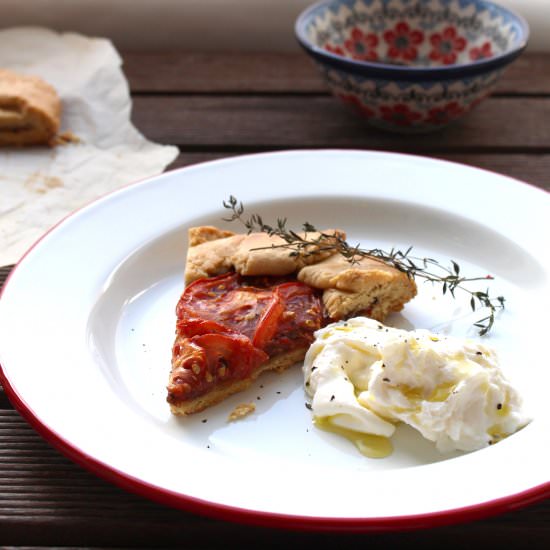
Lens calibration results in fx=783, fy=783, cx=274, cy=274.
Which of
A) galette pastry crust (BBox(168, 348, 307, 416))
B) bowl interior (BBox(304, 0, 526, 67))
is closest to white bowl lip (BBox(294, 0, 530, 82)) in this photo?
bowl interior (BBox(304, 0, 526, 67))

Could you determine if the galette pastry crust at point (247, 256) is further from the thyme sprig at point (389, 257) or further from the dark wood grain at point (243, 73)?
the dark wood grain at point (243, 73)

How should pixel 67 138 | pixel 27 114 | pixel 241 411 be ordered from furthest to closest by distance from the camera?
pixel 67 138 < pixel 27 114 < pixel 241 411

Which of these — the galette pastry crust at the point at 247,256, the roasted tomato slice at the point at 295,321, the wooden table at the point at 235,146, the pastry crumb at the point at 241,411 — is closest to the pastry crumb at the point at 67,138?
the wooden table at the point at 235,146

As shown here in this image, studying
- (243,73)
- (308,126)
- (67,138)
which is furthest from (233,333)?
(243,73)

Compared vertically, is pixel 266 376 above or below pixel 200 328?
below

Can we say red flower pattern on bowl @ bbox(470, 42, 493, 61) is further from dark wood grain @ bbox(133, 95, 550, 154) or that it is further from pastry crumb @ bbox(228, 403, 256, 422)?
pastry crumb @ bbox(228, 403, 256, 422)

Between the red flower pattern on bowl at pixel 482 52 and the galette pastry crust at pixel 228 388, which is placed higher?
the red flower pattern on bowl at pixel 482 52

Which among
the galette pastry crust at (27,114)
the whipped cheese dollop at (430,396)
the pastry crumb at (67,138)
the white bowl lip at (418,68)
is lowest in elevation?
the pastry crumb at (67,138)

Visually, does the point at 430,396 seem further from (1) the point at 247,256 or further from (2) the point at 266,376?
(1) the point at 247,256
